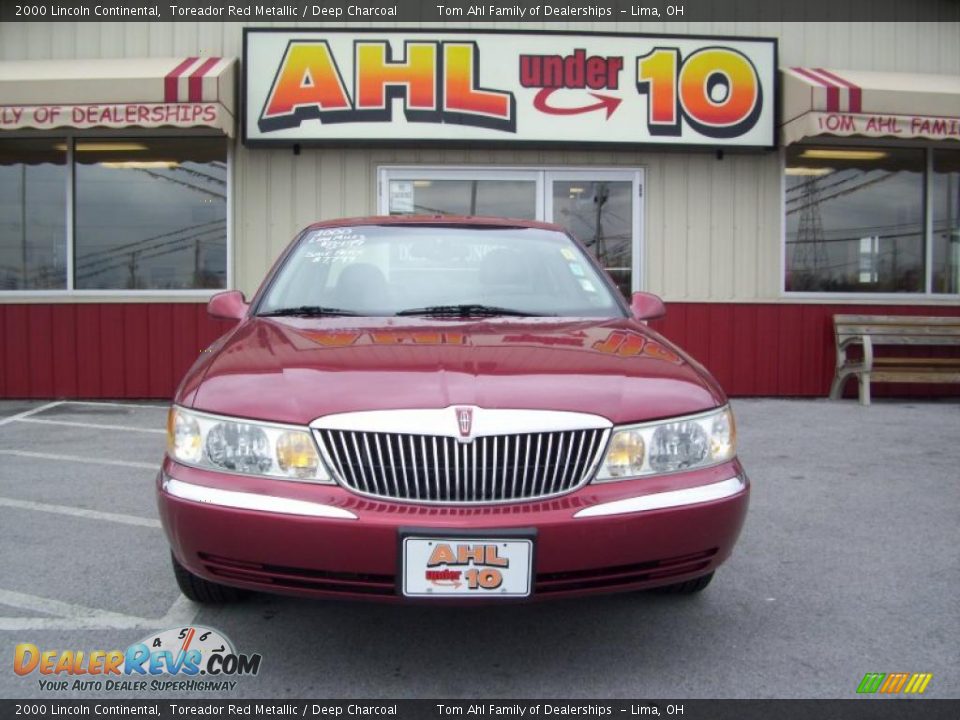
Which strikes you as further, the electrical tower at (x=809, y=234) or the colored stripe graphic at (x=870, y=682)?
the electrical tower at (x=809, y=234)

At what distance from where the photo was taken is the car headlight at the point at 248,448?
216cm

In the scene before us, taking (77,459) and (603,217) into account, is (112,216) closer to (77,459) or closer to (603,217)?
(77,459)

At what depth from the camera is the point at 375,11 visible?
8203mm

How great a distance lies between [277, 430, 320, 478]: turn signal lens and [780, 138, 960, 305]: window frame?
291 inches

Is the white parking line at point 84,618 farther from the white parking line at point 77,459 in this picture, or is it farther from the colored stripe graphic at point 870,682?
the white parking line at point 77,459

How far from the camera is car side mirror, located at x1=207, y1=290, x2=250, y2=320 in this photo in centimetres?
336

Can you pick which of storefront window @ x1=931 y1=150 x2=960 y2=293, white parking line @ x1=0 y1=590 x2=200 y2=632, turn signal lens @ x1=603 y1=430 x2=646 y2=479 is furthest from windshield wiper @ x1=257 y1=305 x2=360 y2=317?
storefront window @ x1=931 y1=150 x2=960 y2=293

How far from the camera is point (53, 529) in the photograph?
3.84 meters

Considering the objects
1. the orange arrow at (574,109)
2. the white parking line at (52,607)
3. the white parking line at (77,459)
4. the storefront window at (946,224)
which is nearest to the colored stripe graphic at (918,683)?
the white parking line at (52,607)

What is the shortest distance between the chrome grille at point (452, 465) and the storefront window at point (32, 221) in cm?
744

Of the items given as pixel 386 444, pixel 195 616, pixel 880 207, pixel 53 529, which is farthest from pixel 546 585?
pixel 880 207
